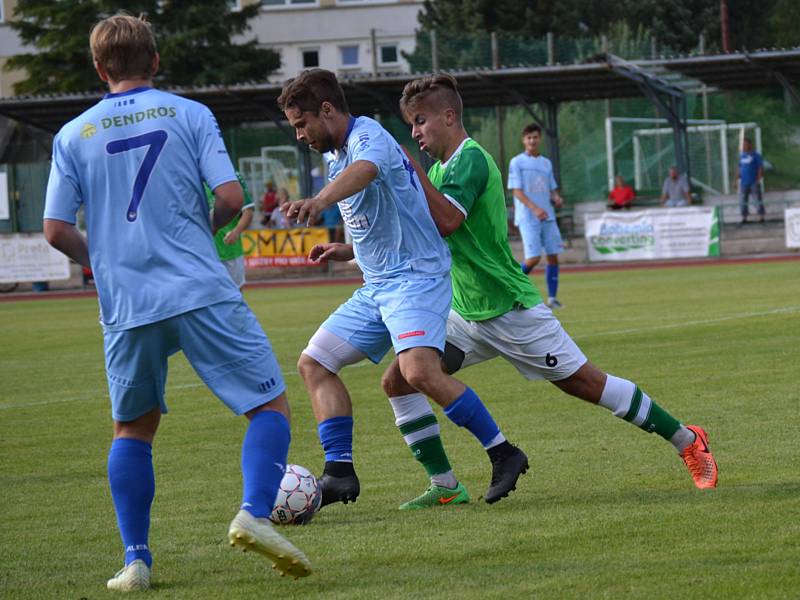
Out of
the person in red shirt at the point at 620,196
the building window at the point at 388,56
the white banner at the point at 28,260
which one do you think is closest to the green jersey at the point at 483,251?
the person in red shirt at the point at 620,196

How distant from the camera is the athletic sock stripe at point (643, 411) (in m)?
6.18

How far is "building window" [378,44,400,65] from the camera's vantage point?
6097 cm

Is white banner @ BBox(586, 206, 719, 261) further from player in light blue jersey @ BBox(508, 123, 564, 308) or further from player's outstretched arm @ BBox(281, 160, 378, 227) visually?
player's outstretched arm @ BBox(281, 160, 378, 227)

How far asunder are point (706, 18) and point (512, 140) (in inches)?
959

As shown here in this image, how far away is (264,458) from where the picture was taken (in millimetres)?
4688

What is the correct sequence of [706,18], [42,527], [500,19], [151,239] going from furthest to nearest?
[706,18] < [500,19] < [42,527] < [151,239]

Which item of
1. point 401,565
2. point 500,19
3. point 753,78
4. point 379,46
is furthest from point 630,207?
point 379,46

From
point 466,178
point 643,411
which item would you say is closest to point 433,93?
point 466,178

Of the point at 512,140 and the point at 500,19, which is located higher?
the point at 500,19

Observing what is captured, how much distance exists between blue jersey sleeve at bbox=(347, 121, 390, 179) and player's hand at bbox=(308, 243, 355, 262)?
56 cm

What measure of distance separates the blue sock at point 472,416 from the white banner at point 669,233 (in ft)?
76.6

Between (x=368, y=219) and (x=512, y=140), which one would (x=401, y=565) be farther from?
(x=512, y=140)

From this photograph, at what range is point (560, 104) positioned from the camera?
34.6 metres

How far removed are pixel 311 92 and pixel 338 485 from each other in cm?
167
